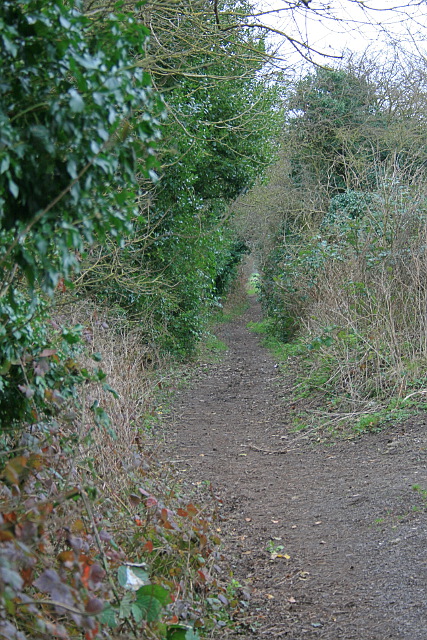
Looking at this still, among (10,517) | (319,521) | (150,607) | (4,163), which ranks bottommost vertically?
(319,521)

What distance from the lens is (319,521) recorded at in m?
5.59

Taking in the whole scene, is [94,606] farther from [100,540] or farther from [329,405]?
[329,405]

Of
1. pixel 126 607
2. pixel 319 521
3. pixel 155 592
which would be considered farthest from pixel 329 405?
pixel 126 607

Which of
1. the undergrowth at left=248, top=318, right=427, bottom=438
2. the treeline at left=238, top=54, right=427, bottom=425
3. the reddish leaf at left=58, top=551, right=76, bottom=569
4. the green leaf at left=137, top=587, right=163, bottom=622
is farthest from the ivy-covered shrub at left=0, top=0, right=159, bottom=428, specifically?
the undergrowth at left=248, top=318, right=427, bottom=438

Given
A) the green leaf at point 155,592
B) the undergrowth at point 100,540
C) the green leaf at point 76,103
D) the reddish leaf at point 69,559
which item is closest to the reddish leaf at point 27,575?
the undergrowth at point 100,540

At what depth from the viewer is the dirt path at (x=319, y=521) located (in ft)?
13.0

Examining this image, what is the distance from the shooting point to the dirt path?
3957 millimetres

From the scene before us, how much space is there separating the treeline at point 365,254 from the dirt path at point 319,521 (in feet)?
3.46

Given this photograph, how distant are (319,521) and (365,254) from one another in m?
4.72

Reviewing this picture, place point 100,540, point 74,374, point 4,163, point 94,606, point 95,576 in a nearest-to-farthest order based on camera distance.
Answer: point 4,163, point 94,606, point 95,576, point 100,540, point 74,374

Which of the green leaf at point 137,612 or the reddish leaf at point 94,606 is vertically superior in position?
the reddish leaf at point 94,606

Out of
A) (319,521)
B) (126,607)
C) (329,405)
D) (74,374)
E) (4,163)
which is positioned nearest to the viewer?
(4,163)

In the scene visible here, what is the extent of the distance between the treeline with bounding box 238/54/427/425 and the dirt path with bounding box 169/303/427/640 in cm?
105

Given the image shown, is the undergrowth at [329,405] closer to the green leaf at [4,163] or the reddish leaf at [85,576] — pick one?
the reddish leaf at [85,576]
